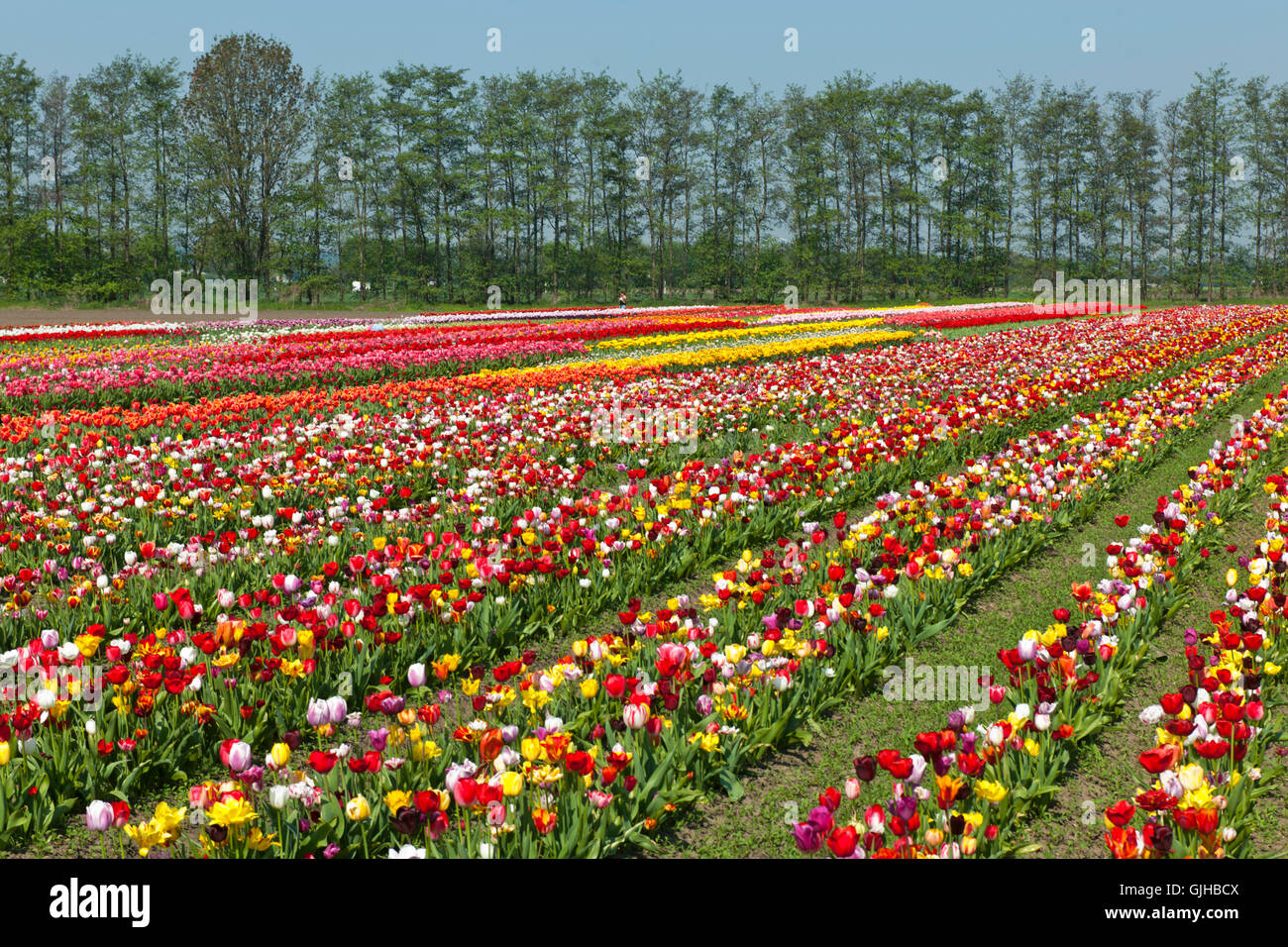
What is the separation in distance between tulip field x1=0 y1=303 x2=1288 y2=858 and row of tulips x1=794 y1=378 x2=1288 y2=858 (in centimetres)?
2

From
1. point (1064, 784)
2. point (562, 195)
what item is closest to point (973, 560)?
point (1064, 784)

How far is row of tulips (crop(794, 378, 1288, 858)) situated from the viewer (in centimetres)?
240

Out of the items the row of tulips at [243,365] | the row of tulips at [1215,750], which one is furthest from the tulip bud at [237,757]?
the row of tulips at [243,365]

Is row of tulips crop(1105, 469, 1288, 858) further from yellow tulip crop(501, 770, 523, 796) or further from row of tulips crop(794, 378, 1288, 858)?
yellow tulip crop(501, 770, 523, 796)

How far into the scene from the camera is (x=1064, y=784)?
3.32m

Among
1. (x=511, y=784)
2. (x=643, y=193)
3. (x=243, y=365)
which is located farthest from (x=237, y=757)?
(x=643, y=193)

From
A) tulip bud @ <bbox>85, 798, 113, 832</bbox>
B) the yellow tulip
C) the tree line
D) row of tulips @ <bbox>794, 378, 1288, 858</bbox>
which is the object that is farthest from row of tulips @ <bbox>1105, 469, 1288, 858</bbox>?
the tree line

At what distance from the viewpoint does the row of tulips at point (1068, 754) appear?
2.40 metres

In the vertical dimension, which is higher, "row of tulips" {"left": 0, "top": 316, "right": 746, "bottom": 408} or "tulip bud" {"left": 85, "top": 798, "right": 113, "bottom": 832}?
"row of tulips" {"left": 0, "top": 316, "right": 746, "bottom": 408}

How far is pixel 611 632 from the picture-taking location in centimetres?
469

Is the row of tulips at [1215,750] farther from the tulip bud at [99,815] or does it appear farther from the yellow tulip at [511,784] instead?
the tulip bud at [99,815]
